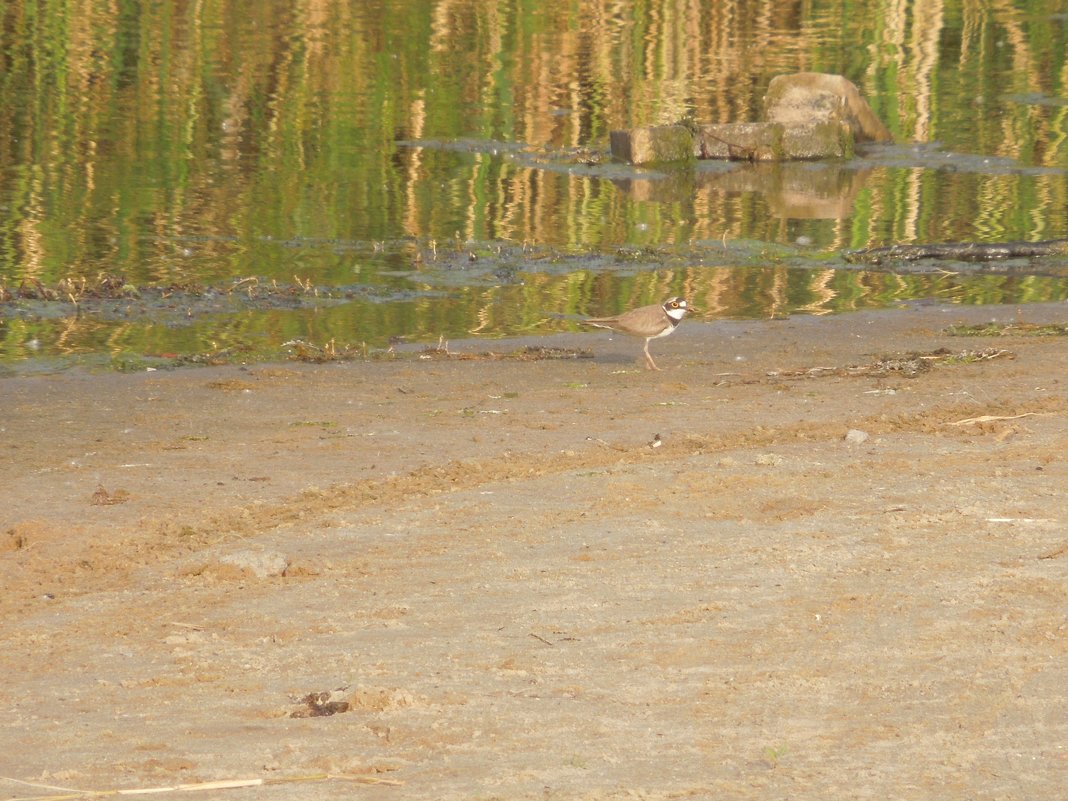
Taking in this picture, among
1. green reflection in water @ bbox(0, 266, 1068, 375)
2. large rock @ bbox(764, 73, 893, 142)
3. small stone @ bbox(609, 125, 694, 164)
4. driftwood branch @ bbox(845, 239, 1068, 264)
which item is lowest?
green reflection in water @ bbox(0, 266, 1068, 375)

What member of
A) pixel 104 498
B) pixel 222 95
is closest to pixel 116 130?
pixel 222 95

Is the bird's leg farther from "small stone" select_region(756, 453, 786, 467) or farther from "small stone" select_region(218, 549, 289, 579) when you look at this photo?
"small stone" select_region(218, 549, 289, 579)

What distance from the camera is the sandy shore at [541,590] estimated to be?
3.84 meters

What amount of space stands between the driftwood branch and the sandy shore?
11.9 feet

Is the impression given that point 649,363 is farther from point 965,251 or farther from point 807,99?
point 807,99

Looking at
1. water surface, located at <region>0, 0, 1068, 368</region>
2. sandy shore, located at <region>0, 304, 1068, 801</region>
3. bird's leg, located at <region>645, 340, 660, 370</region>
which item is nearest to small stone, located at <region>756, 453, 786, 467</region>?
sandy shore, located at <region>0, 304, 1068, 801</region>

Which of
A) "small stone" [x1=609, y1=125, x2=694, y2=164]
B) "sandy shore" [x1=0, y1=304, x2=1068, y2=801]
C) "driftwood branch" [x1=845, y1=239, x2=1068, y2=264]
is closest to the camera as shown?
"sandy shore" [x1=0, y1=304, x2=1068, y2=801]

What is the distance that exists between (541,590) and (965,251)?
711cm

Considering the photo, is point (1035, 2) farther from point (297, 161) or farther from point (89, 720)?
point (89, 720)

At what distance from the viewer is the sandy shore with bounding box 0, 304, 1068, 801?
3840 millimetres

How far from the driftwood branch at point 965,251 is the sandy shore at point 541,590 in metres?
3.63

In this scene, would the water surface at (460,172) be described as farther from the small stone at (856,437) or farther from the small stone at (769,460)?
the small stone at (769,460)

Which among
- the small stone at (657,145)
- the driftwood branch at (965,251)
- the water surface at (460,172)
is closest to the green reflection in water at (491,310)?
the water surface at (460,172)

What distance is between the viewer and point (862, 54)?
72.7 feet
